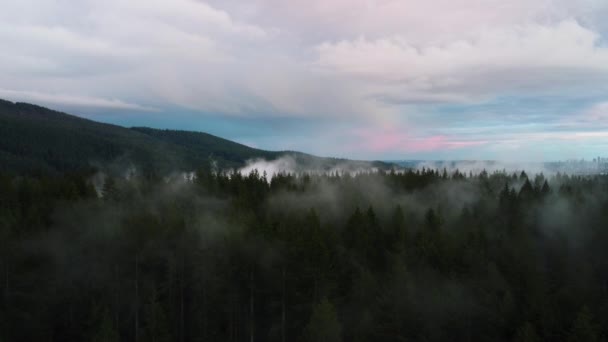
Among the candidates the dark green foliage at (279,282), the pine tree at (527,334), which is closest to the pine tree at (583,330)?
the dark green foliage at (279,282)

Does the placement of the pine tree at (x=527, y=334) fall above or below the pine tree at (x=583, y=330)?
below

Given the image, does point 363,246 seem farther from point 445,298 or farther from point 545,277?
point 545,277

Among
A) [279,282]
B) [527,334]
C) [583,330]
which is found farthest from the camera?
[279,282]

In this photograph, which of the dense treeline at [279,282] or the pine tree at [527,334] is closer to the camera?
the pine tree at [527,334]

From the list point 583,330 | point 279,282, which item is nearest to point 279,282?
point 279,282

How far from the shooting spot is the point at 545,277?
41.6m

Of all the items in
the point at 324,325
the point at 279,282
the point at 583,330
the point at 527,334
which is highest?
the point at 279,282

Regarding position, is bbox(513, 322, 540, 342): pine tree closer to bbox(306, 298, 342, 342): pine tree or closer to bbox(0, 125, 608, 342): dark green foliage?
bbox(0, 125, 608, 342): dark green foliage

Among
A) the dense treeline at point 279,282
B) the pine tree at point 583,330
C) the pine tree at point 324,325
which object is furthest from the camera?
the dense treeline at point 279,282

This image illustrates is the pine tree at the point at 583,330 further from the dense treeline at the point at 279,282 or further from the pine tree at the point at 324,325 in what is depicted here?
the pine tree at the point at 324,325

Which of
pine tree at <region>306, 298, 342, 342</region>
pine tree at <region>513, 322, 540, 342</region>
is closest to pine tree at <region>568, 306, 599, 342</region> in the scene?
pine tree at <region>513, 322, 540, 342</region>

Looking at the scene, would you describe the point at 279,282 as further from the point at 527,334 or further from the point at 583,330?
the point at 583,330

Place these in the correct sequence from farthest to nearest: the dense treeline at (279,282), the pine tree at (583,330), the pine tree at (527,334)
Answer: the dense treeline at (279,282) < the pine tree at (527,334) < the pine tree at (583,330)

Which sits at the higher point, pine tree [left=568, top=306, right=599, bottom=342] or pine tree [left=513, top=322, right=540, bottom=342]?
pine tree [left=568, top=306, right=599, bottom=342]
